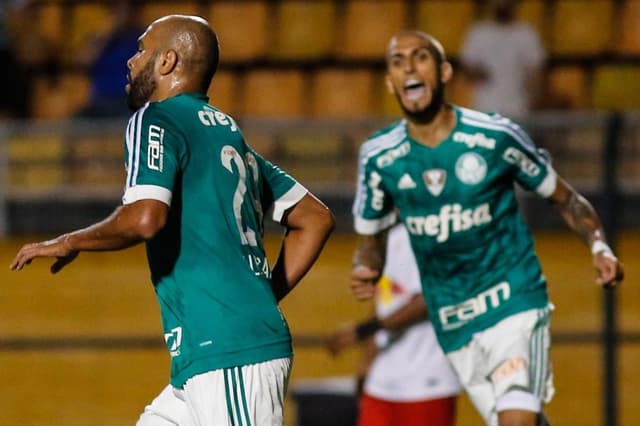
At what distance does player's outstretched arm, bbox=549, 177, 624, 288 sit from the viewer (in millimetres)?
6223

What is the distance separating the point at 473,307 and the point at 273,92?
5.84m

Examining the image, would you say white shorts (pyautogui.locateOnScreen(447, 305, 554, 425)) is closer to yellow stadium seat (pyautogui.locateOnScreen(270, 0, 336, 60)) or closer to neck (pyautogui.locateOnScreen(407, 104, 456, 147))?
neck (pyautogui.locateOnScreen(407, 104, 456, 147))

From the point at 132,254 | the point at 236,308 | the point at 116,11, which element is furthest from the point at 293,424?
the point at 236,308

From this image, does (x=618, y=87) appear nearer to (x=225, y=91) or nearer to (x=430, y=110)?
(x=225, y=91)

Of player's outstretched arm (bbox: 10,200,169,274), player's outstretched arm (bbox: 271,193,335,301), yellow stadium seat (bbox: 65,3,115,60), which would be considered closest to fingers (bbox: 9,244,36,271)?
player's outstretched arm (bbox: 10,200,169,274)

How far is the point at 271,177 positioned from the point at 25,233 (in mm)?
5454

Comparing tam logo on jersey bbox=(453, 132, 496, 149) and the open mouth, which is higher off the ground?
the open mouth

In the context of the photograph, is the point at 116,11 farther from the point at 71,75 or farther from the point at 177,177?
the point at 177,177

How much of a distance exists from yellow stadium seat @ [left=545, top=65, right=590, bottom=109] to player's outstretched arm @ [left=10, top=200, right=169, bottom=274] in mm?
7599

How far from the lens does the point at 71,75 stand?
12578 millimetres

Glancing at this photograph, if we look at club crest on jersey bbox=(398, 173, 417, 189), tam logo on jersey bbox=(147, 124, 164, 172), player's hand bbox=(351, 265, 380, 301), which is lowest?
player's hand bbox=(351, 265, 380, 301)

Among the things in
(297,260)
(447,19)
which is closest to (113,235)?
(297,260)

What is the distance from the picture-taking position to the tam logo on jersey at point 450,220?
670cm

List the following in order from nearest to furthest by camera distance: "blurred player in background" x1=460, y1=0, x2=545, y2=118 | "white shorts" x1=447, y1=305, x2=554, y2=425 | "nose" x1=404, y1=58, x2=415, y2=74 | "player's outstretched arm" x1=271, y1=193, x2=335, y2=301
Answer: "player's outstretched arm" x1=271, y1=193, x2=335, y2=301 → "white shorts" x1=447, y1=305, x2=554, y2=425 → "nose" x1=404, y1=58, x2=415, y2=74 → "blurred player in background" x1=460, y1=0, x2=545, y2=118
